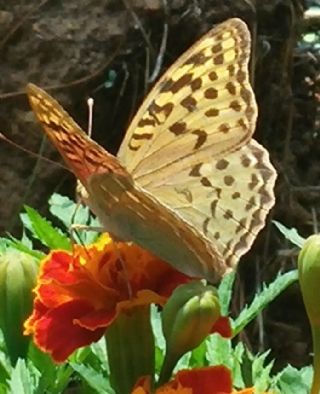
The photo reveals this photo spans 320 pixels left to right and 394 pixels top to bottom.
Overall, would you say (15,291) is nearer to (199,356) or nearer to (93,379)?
(93,379)

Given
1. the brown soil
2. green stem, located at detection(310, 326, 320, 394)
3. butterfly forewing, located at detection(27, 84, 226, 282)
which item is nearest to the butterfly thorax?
butterfly forewing, located at detection(27, 84, 226, 282)

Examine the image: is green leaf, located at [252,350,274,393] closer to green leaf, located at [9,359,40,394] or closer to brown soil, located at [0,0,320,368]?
green leaf, located at [9,359,40,394]

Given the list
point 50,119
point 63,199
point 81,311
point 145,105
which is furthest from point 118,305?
point 63,199

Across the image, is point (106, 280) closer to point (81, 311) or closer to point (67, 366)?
point (81, 311)

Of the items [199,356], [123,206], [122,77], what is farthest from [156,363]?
[122,77]

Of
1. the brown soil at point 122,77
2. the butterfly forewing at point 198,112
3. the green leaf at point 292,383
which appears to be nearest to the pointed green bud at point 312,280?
the green leaf at point 292,383

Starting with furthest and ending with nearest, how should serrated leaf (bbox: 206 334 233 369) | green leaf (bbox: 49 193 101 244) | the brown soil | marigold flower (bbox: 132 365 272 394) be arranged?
the brown soil, green leaf (bbox: 49 193 101 244), serrated leaf (bbox: 206 334 233 369), marigold flower (bbox: 132 365 272 394)
